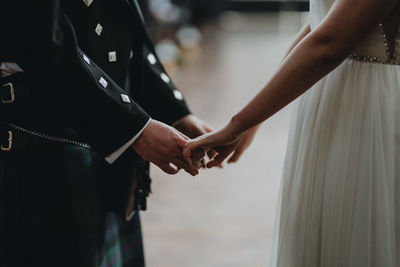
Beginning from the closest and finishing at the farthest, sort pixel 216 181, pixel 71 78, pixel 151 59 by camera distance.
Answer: pixel 71 78
pixel 151 59
pixel 216 181

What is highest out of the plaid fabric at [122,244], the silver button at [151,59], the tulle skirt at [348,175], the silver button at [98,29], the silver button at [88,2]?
the silver button at [88,2]

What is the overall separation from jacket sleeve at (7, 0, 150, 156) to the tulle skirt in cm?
45

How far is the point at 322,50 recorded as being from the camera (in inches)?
43.6

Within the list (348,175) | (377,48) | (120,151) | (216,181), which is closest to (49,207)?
(120,151)

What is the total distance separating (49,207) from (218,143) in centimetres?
47

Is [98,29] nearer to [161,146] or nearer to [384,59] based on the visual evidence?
[161,146]

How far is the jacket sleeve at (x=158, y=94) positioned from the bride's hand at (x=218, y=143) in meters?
0.22

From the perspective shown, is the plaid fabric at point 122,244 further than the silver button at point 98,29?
Yes

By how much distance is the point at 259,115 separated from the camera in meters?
1.25

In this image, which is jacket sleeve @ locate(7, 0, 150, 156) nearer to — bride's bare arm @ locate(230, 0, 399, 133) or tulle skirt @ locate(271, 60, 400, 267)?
bride's bare arm @ locate(230, 0, 399, 133)

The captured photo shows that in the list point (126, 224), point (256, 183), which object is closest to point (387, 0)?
point (126, 224)

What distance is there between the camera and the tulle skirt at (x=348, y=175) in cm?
116

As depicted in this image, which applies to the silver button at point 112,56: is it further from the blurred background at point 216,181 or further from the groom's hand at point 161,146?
the blurred background at point 216,181

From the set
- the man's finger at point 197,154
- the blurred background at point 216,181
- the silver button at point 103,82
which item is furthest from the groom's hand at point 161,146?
the blurred background at point 216,181
